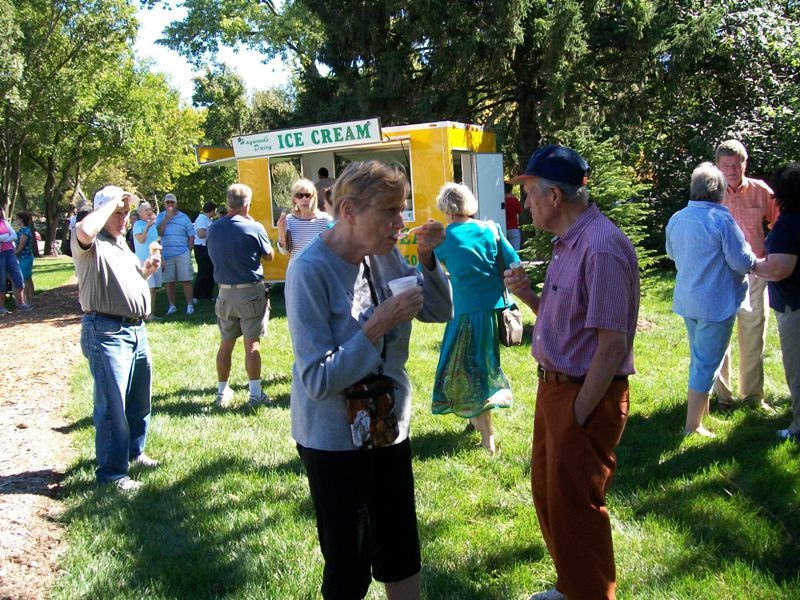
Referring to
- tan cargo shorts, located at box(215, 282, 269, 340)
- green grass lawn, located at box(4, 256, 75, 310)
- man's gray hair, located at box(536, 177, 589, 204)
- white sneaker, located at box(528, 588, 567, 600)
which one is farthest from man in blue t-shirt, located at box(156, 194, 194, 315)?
man's gray hair, located at box(536, 177, 589, 204)

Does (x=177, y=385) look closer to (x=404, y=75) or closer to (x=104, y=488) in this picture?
(x=104, y=488)

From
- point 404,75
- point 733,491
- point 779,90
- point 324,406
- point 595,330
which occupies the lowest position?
point 733,491

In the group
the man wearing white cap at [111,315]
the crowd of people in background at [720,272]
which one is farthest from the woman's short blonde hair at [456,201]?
the man wearing white cap at [111,315]

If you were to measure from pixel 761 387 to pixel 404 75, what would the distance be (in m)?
13.4

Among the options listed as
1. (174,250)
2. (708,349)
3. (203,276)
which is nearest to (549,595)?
(708,349)

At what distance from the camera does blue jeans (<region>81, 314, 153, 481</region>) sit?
179 inches

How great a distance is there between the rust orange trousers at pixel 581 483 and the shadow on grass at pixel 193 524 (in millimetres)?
1546

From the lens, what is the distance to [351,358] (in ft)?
7.57

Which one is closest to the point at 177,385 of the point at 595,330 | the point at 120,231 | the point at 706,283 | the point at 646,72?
the point at 120,231

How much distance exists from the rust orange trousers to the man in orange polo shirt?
349 centimetres

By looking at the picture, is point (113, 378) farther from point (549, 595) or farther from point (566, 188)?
point (566, 188)

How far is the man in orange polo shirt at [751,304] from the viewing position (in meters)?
5.70

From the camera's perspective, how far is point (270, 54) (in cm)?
3397

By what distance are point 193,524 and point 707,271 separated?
12.1ft
